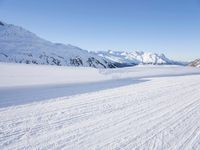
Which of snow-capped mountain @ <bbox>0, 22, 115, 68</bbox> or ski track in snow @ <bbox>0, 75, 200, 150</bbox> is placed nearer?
ski track in snow @ <bbox>0, 75, 200, 150</bbox>

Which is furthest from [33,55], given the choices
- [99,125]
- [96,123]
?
[99,125]

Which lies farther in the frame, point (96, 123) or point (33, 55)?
point (33, 55)

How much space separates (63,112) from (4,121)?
195 cm

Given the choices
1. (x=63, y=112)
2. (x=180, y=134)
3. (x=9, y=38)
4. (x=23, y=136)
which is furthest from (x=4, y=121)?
(x=9, y=38)

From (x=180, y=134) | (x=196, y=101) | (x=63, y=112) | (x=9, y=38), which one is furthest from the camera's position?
(x=9, y=38)

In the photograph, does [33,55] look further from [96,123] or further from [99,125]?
[99,125]

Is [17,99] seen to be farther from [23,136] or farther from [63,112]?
[23,136]

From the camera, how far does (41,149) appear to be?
18.1ft

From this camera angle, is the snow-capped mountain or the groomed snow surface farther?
the snow-capped mountain

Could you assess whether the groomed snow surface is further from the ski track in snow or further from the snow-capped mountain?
the snow-capped mountain

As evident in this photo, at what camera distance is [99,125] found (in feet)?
24.4

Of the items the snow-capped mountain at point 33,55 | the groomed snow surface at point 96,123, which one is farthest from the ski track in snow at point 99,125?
the snow-capped mountain at point 33,55

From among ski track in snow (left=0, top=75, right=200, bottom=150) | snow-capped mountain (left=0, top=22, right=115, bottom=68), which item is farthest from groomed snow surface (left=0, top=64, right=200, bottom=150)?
snow-capped mountain (left=0, top=22, right=115, bottom=68)

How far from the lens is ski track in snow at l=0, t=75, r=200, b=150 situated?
6.04 meters
